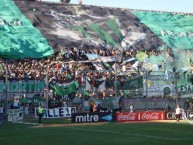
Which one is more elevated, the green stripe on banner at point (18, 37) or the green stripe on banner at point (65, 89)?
the green stripe on banner at point (18, 37)

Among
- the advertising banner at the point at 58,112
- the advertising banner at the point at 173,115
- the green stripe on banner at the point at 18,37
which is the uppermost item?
the green stripe on banner at the point at 18,37

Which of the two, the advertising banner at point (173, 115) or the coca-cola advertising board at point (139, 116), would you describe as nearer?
the coca-cola advertising board at point (139, 116)

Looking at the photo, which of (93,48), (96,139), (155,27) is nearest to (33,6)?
(93,48)

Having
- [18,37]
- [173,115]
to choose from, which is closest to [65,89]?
[173,115]

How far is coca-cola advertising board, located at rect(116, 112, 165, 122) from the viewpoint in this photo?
41.7m

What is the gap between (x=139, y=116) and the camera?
141ft

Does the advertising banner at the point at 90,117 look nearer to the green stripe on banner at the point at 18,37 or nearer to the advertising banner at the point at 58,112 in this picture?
the advertising banner at the point at 58,112

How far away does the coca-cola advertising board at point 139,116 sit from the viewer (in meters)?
41.7

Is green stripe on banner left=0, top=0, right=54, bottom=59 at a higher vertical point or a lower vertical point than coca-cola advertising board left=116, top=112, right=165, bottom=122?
higher

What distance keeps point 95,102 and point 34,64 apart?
9900 mm

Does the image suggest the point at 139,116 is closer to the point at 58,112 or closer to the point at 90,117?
the point at 90,117

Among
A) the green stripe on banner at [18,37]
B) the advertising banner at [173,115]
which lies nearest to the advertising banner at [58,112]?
the advertising banner at [173,115]

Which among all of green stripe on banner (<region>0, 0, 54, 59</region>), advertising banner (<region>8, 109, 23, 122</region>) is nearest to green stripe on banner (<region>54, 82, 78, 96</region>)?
advertising banner (<region>8, 109, 23, 122</region>)

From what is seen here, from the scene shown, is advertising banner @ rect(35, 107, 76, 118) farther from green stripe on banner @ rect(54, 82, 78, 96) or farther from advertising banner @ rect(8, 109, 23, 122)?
green stripe on banner @ rect(54, 82, 78, 96)
